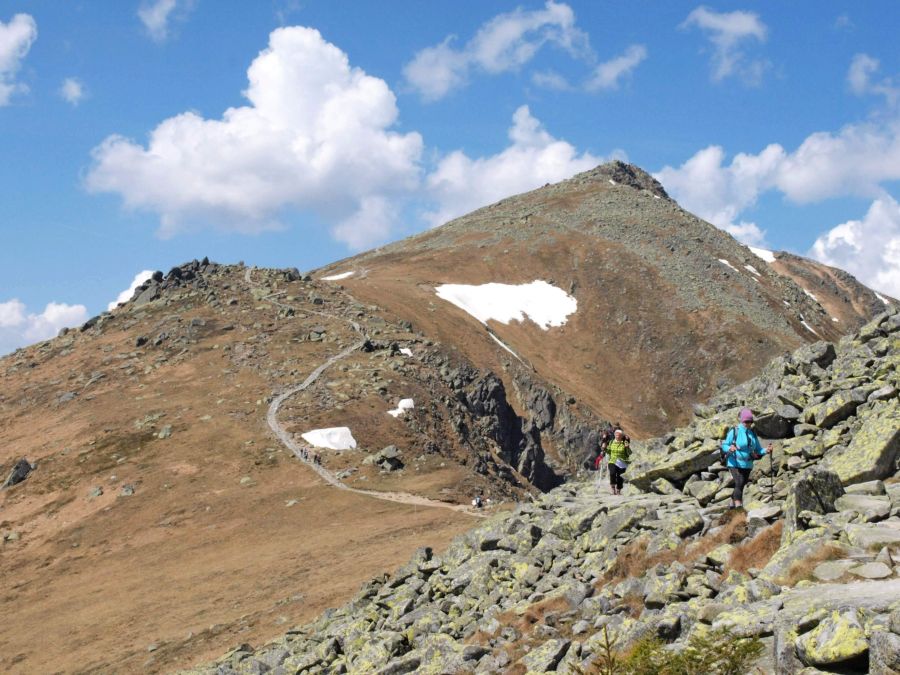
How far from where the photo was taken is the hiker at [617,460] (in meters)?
24.2

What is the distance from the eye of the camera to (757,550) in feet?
48.2

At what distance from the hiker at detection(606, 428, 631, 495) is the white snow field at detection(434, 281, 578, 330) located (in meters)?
84.8

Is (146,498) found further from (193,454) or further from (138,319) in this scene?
(138,319)

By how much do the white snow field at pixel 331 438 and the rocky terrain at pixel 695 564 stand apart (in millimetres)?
31921

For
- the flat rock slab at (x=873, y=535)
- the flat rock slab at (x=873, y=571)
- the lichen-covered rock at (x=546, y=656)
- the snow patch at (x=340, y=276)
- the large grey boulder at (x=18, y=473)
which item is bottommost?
the lichen-covered rock at (x=546, y=656)

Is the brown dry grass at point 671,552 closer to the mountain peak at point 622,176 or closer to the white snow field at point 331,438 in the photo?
the white snow field at point 331,438

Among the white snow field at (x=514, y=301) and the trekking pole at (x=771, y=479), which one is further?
the white snow field at (x=514, y=301)

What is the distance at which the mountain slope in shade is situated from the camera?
10525 cm

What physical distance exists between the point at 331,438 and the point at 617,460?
128ft

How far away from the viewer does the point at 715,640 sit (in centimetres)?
1085

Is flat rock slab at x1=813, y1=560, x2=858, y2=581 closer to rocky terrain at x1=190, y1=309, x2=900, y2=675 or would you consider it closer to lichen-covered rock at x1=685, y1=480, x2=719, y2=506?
rocky terrain at x1=190, y1=309, x2=900, y2=675

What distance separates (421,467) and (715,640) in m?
47.2

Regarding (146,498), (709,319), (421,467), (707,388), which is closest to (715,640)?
(421,467)

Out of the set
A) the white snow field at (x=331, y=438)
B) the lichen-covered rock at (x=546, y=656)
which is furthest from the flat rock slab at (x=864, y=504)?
the white snow field at (x=331, y=438)
